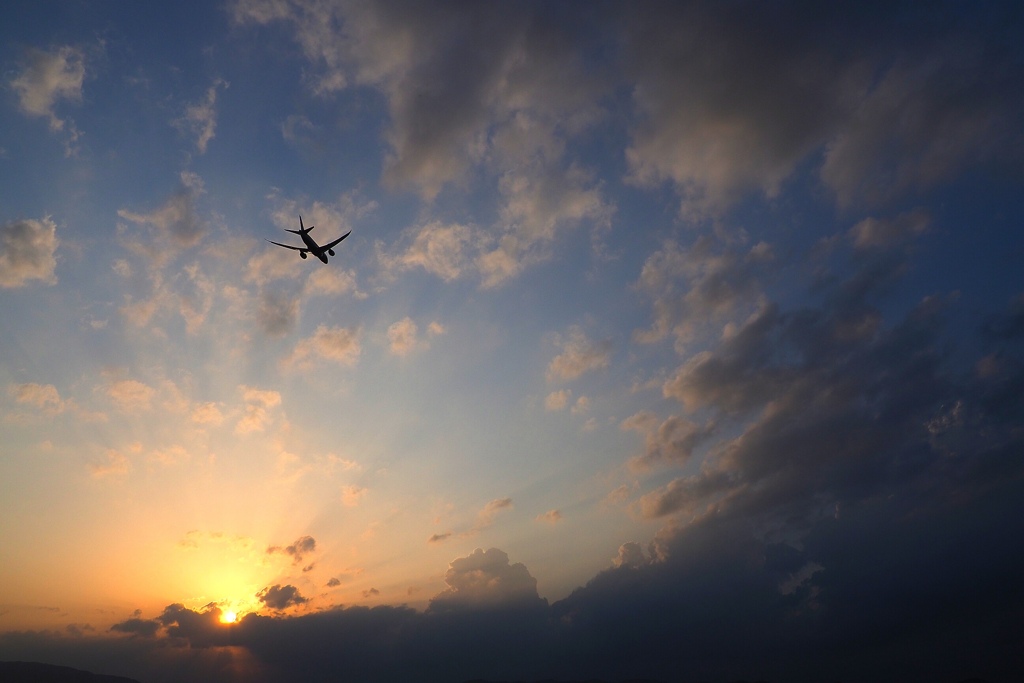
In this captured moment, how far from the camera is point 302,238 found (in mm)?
97438
